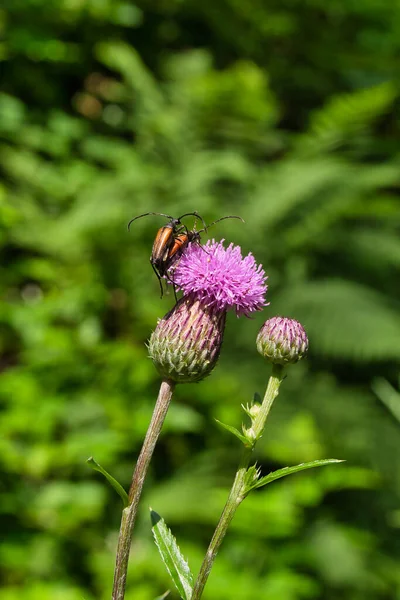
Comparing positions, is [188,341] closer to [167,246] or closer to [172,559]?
[167,246]

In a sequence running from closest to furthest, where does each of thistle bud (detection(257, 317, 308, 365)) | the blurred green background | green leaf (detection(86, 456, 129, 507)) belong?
green leaf (detection(86, 456, 129, 507)) → thistle bud (detection(257, 317, 308, 365)) → the blurred green background

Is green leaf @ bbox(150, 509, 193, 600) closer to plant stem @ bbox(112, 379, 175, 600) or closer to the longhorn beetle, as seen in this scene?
plant stem @ bbox(112, 379, 175, 600)

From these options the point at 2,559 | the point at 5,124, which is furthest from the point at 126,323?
the point at 2,559

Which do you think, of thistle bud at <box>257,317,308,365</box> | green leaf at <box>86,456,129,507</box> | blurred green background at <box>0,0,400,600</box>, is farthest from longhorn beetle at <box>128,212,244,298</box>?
blurred green background at <box>0,0,400,600</box>

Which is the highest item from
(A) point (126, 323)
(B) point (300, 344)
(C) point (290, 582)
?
(A) point (126, 323)

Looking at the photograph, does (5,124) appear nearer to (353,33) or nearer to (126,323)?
(126,323)

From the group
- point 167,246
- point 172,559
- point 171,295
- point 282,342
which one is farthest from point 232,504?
point 171,295

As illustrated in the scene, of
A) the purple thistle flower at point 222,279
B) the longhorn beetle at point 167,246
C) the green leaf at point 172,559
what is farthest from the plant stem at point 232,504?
the longhorn beetle at point 167,246
